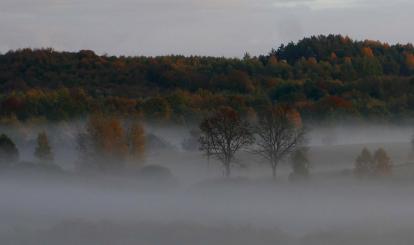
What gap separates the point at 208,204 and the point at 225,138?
17.3 m

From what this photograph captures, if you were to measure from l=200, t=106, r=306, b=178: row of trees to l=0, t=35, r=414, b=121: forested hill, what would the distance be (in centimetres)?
1757

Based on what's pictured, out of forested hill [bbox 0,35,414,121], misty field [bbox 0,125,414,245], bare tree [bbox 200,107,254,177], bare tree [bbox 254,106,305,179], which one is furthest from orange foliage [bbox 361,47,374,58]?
bare tree [bbox 254,106,305,179]

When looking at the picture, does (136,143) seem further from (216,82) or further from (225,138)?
(216,82)

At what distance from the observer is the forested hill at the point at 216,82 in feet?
302

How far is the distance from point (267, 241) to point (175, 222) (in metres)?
4.56

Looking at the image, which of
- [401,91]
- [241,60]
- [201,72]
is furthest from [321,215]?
[241,60]

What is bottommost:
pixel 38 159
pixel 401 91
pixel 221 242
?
pixel 221 242

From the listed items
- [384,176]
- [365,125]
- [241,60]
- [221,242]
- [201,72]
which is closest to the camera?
[221,242]

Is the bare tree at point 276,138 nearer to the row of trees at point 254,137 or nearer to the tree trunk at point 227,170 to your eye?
the row of trees at point 254,137

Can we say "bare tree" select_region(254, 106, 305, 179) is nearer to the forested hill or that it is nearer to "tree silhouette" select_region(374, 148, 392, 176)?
"tree silhouette" select_region(374, 148, 392, 176)

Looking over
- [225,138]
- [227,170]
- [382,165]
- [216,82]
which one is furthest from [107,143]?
[216,82]

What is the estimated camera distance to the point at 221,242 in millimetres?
38875

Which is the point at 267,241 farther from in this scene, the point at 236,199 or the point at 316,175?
the point at 316,175

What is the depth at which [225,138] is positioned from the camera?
67.5 metres
